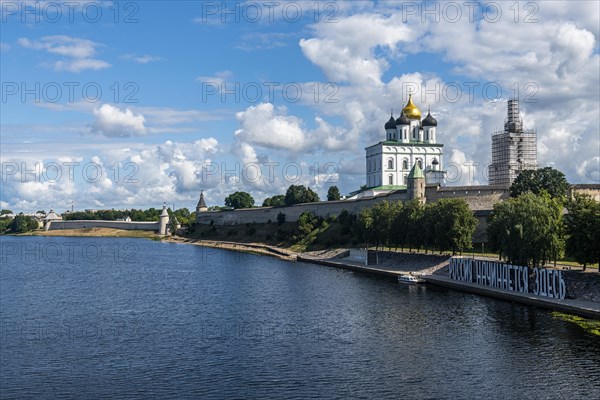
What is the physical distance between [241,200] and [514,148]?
55651mm

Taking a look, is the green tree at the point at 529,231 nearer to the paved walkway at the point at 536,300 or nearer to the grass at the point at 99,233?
the paved walkway at the point at 536,300

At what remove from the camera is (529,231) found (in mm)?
41969

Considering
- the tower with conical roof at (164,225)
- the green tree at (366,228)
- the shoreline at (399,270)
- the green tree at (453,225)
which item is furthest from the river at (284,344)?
the tower with conical roof at (164,225)

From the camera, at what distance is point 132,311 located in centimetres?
3919

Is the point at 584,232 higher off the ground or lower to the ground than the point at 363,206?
lower

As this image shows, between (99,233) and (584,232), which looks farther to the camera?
(99,233)

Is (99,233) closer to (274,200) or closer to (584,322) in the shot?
(274,200)

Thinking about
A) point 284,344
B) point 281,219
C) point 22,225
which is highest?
point 281,219

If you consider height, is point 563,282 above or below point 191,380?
above

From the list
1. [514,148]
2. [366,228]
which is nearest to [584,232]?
[366,228]

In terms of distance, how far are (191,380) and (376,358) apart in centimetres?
778

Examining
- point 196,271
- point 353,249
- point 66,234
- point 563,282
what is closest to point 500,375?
point 563,282

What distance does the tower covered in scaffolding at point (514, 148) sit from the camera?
3656 inches

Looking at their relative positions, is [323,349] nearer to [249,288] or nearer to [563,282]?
[563,282]
